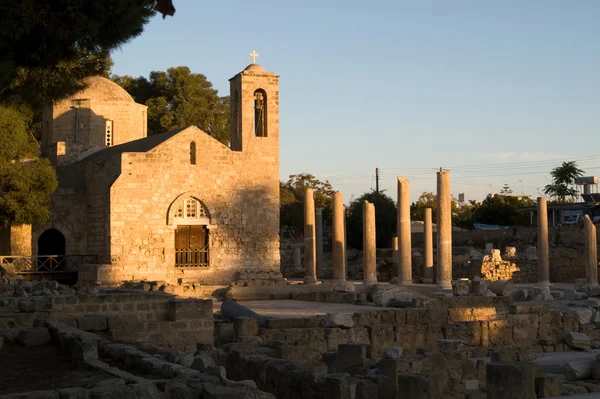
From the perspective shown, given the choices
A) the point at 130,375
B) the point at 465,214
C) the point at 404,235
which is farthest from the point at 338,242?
the point at 465,214

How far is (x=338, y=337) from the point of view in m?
17.4

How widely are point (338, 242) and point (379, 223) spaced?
50.5 ft

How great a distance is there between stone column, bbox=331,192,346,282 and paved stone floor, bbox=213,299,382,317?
706cm

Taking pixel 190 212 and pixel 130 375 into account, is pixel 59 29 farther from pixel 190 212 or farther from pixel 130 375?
pixel 190 212

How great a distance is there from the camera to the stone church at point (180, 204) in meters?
30.8

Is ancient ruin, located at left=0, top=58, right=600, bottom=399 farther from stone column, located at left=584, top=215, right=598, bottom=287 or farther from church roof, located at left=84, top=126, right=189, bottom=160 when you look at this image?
church roof, located at left=84, top=126, right=189, bottom=160

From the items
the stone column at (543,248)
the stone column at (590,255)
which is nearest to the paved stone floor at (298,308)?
the stone column at (543,248)

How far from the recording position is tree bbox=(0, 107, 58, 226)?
30.7 m

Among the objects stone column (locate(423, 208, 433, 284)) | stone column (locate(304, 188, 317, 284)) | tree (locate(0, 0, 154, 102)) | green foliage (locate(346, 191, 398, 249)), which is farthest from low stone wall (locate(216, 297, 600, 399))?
green foliage (locate(346, 191, 398, 249))

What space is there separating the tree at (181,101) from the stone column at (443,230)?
2369 centimetres

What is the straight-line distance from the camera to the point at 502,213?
5791 centimetres

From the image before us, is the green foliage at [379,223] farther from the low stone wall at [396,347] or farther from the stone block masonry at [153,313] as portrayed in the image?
the stone block masonry at [153,313]

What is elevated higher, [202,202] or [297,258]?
[202,202]

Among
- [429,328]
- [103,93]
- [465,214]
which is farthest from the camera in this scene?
[465,214]
